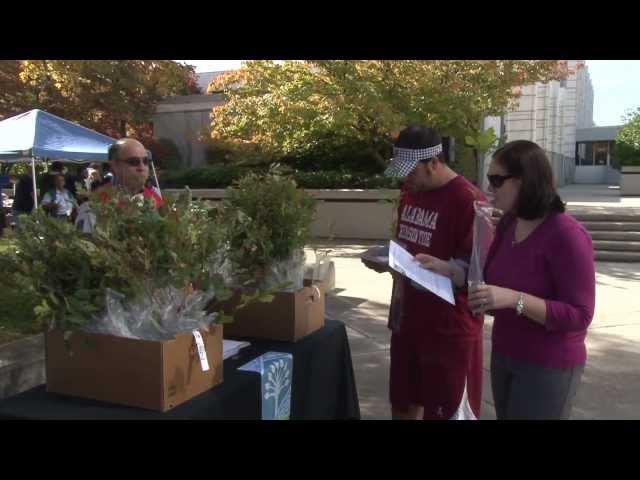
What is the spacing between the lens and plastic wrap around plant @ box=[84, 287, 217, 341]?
1861mm

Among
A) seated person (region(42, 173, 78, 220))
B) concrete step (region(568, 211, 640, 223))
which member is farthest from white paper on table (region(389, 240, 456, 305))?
concrete step (region(568, 211, 640, 223))

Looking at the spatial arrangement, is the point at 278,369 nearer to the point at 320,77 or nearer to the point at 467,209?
the point at 467,209

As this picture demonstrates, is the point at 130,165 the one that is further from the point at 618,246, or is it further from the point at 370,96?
the point at 618,246

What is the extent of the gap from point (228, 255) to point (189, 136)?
19562mm

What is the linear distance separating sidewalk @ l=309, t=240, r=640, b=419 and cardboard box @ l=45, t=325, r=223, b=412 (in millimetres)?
2421

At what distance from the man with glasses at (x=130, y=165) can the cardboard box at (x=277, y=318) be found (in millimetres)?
1038

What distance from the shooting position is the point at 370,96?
37.1 feet

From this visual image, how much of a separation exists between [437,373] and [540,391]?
66cm

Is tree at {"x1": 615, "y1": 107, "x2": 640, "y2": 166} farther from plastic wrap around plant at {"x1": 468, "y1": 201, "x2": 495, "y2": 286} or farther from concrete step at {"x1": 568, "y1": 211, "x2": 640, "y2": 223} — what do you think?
plastic wrap around plant at {"x1": 468, "y1": 201, "x2": 495, "y2": 286}

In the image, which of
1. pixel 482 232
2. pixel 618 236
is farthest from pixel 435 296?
pixel 618 236

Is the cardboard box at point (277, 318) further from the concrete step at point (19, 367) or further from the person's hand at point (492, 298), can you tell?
the concrete step at point (19, 367)

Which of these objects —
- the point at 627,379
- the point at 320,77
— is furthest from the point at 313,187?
the point at 627,379

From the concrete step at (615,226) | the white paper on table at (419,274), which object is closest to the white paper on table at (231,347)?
the white paper on table at (419,274)
